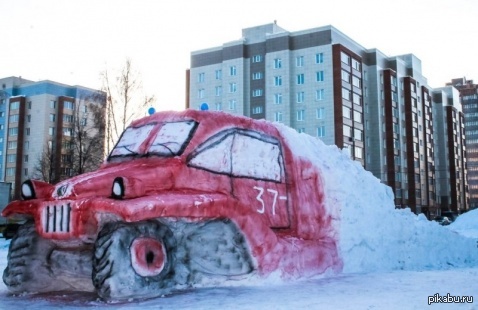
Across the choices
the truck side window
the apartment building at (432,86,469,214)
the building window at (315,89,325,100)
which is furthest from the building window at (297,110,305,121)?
the truck side window

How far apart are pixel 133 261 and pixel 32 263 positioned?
6.22 ft

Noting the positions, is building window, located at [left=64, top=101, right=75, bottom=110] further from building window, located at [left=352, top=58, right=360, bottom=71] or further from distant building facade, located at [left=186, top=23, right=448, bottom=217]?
building window, located at [left=352, top=58, right=360, bottom=71]

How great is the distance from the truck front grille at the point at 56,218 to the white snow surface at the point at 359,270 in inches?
34.4

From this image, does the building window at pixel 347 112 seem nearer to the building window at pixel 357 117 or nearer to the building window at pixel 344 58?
the building window at pixel 357 117

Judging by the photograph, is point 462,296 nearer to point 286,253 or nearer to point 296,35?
point 286,253

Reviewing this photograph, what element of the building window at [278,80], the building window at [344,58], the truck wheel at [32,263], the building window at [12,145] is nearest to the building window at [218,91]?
the building window at [278,80]

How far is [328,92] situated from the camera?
1869 inches

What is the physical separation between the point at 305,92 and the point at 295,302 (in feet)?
143

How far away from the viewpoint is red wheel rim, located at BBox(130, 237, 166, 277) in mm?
6305

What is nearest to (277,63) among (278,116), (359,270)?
(278,116)

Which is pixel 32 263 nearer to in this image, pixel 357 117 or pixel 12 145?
pixel 357 117

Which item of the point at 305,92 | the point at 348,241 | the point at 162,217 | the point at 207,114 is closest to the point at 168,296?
the point at 162,217

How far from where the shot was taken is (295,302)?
20.1 feet

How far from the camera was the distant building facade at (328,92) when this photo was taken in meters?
47.6
